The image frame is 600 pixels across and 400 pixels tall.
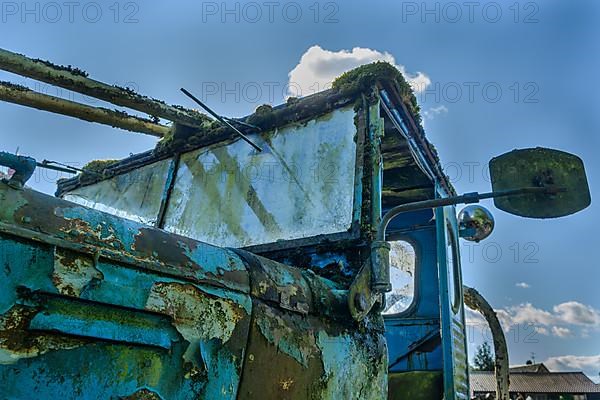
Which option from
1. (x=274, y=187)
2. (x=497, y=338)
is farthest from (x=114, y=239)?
(x=497, y=338)

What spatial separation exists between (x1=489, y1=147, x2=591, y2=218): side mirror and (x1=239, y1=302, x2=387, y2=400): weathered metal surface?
1120 mm

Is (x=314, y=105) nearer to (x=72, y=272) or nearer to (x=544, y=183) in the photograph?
(x=544, y=183)

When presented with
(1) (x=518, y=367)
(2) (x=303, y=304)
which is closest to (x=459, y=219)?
(2) (x=303, y=304)

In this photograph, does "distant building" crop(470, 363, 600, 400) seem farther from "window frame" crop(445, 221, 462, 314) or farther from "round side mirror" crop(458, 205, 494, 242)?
"window frame" crop(445, 221, 462, 314)

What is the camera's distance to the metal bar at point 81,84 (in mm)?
3629

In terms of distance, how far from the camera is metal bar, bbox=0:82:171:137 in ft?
13.1

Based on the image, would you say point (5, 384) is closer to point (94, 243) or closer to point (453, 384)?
point (94, 243)

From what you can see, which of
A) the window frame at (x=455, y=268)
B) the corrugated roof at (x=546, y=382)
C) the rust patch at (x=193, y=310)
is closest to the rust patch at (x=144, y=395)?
the rust patch at (x=193, y=310)

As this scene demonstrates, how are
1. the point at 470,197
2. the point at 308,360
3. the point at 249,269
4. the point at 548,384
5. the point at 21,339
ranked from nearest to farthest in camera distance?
the point at 21,339
the point at 249,269
the point at 308,360
the point at 470,197
the point at 548,384

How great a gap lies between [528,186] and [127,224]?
189 centimetres

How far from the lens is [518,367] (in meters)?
38.9

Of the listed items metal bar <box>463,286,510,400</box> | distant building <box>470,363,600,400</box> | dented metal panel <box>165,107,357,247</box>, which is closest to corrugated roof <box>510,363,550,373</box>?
distant building <box>470,363,600,400</box>

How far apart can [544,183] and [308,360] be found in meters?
1.47

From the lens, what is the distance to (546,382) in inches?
1321
